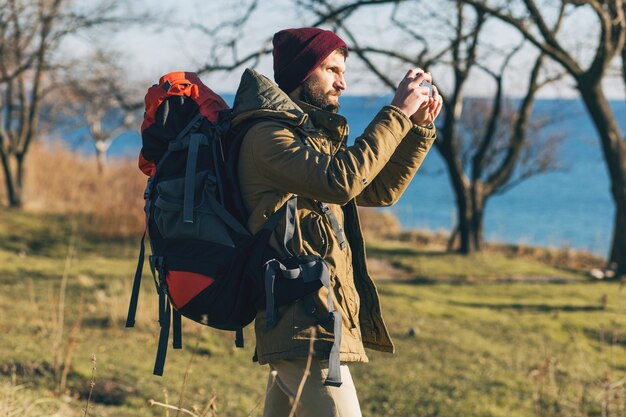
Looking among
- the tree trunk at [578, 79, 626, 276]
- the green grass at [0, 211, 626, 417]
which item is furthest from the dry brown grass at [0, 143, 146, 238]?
the tree trunk at [578, 79, 626, 276]

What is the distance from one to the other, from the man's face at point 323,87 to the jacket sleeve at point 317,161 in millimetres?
285

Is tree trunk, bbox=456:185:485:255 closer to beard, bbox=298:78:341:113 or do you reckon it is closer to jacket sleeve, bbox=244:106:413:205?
beard, bbox=298:78:341:113

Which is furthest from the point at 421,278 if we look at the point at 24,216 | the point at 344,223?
the point at 344,223

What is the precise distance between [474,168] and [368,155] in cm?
1373

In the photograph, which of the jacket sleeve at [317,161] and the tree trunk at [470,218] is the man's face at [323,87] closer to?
the jacket sleeve at [317,161]

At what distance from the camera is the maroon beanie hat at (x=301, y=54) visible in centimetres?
300

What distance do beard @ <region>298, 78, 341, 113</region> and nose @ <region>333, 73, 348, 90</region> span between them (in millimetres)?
67

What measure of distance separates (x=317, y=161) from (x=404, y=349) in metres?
6.15

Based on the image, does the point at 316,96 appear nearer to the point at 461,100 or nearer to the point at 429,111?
the point at 429,111

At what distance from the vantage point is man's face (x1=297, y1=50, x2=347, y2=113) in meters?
3.02

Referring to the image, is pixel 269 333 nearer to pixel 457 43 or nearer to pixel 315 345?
pixel 315 345

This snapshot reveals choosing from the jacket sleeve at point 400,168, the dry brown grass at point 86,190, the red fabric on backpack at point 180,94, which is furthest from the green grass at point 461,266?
the red fabric on backpack at point 180,94

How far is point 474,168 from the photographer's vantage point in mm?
16156

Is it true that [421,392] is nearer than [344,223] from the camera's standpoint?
No
